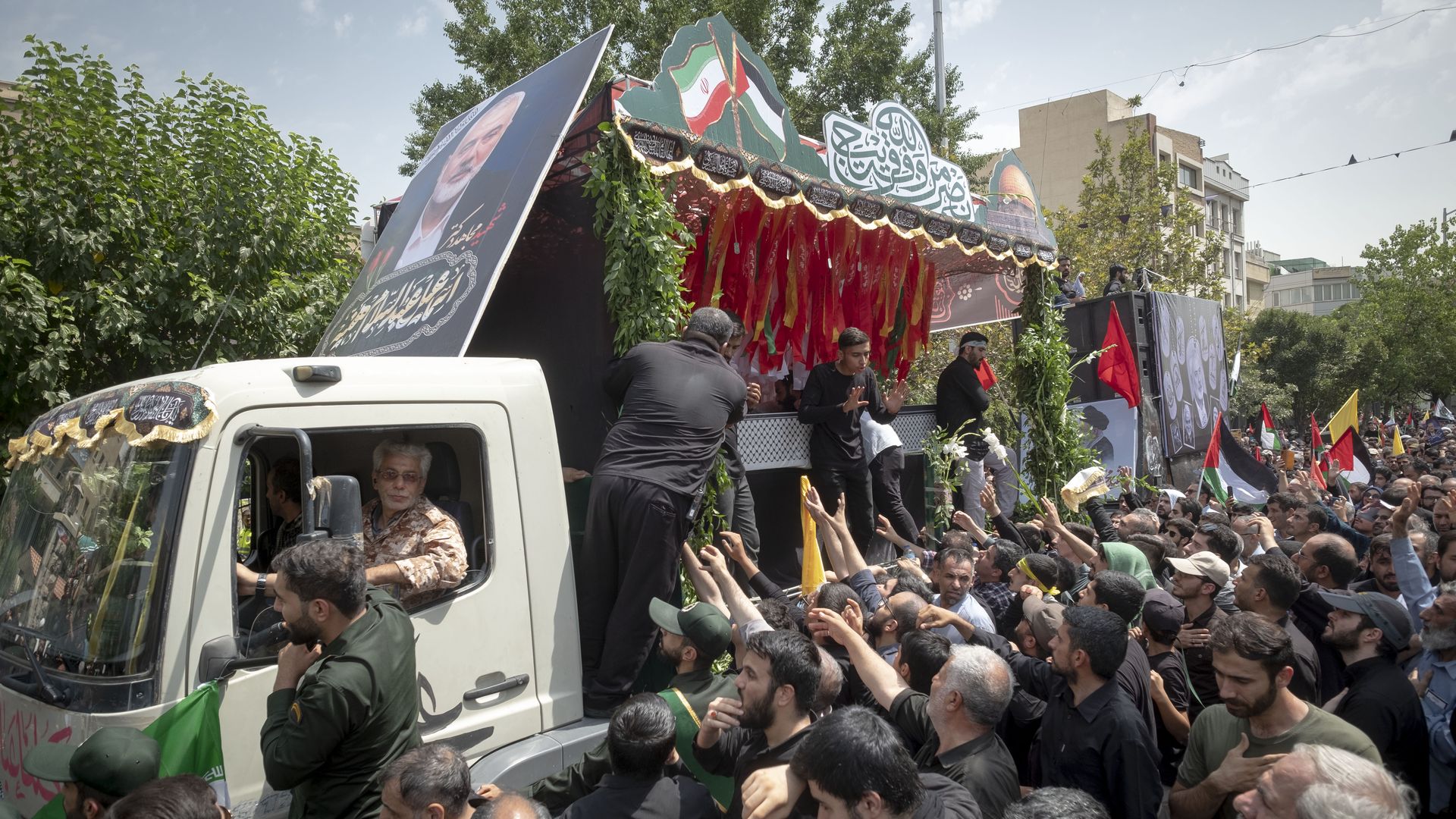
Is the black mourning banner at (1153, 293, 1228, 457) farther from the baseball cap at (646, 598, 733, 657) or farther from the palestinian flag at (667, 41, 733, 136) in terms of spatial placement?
the baseball cap at (646, 598, 733, 657)

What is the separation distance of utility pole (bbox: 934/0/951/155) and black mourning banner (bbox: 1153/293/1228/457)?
709 cm

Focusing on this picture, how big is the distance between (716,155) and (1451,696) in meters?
4.17

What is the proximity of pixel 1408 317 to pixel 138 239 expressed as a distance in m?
44.0

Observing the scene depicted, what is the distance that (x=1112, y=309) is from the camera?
1059 centimetres

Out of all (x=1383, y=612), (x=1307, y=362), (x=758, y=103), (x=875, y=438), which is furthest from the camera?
(x=1307, y=362)

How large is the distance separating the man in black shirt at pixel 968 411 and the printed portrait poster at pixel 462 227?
A: 433cm

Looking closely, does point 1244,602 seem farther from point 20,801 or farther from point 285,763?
point 20,801

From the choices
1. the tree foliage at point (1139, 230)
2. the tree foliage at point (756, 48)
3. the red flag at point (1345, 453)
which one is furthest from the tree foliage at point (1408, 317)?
the red flag at point (1345, 453)

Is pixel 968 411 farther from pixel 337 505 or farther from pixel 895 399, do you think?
pixel 337 505

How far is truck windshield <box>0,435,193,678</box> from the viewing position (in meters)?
2.74

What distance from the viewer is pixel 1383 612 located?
3699 mm

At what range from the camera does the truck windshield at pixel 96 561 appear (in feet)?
9.00

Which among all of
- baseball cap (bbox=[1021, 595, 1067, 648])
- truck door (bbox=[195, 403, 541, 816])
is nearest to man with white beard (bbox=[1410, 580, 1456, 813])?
baseball cap (bbox=[1021, 595, 1067, 648])

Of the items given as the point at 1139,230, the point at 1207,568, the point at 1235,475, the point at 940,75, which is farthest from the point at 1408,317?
the point at 1207,568
